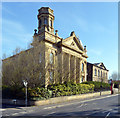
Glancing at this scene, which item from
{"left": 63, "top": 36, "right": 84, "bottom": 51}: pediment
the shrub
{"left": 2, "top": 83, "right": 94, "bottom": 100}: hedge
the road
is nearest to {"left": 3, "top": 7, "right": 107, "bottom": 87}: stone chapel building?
{"left": 63, "top": 36, "right": 84, "bottom": 51}: pediment

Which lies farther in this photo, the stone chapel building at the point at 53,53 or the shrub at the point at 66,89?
the shrub at the point at 66,89

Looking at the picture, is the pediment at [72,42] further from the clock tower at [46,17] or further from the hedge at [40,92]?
the hedge at [40,92]

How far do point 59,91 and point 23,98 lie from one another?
653cm

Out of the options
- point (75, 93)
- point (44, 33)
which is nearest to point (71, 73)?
point (75, 93)

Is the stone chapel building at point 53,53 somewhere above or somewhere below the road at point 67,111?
above

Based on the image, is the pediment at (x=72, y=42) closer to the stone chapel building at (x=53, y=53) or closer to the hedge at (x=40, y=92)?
the stone chapel building at (x=53, y=53)

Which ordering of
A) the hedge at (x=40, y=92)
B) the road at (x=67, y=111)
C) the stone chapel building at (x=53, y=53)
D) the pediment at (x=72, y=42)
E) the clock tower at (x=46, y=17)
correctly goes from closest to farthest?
the road at (x=67, y=111), the hedge at (x=40, y=92), the stone chapel building at (x=53, y=53), the clock tower at (x=46, y=17), the pediment at (x=72, y=42)

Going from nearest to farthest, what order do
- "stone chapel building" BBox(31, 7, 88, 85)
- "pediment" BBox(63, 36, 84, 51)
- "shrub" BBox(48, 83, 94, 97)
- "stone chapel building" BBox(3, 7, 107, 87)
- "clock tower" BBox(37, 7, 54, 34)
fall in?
1. "stone chapel building" BBox(3, 7, 107, 87)
2. "shrub" BBox(48, 83, 94, 97)
3. "stone chapel building" BBox(31, 7, 88, 85)
4. "clock tower" BBox(37, 7, 54, 34)
5. "pediment" BBox(63, 36, 84, 51)

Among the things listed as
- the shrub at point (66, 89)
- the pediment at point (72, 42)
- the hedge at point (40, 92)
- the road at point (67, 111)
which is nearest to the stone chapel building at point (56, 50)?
the pediment at point (72, 42)

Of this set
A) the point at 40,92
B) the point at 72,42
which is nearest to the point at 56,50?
the point at 72,42

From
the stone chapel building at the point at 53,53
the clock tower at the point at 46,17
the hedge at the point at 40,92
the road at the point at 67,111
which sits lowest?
the road at the point at 67,111

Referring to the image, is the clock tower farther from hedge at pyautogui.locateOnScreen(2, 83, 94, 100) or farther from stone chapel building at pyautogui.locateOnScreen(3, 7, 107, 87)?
hedge at pyautogui.locateOnScreen(2, 83, 94, 100)

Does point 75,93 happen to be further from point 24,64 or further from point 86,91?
point 24,64

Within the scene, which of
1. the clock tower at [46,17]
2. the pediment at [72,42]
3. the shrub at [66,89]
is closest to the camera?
the shrub at [66,89]
